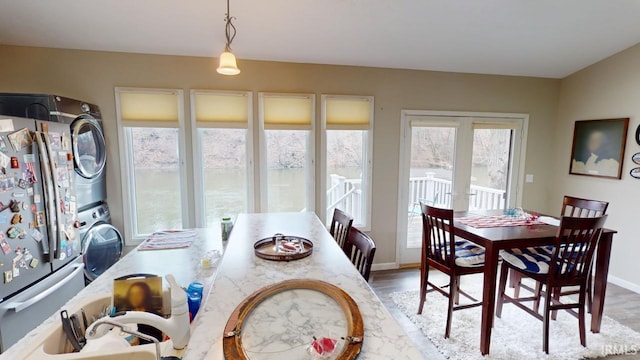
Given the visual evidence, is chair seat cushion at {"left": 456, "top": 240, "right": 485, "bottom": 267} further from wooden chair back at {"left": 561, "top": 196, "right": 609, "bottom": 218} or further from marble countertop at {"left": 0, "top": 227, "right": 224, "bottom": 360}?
marble countertop at {"left": 0, "top": 227, "right": 224, "bottom": 360}

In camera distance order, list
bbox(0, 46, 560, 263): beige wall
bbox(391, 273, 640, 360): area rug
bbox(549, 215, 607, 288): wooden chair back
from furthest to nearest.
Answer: bbox(0, 46, 560, 263): beige wall < bbox(391, 273, 640, 360): area rug < bbox(549, 215, 607, 288): wooden chair back

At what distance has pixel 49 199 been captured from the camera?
1.96 m

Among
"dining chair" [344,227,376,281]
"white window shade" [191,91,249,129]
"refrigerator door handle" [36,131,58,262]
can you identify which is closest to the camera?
"dining chair" [344,227,376,281]

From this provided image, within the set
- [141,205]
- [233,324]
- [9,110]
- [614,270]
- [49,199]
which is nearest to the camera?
[233,324]

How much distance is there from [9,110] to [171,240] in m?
1.67

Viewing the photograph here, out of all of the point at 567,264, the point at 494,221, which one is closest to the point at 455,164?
the point at 494,221

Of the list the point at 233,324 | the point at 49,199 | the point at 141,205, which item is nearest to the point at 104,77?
the point at 141,205

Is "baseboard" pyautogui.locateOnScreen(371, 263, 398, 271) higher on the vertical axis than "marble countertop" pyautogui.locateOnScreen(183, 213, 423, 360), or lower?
lower

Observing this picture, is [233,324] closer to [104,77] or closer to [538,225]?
[538,225]

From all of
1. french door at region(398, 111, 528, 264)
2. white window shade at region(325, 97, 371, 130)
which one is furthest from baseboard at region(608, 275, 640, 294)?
white window shade at region(325, 97, 371, 130)

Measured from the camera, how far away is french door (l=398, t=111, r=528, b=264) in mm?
3756

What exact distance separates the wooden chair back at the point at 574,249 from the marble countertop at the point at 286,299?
1711 mm

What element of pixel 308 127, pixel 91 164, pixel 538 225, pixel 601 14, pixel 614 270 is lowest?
pixel 614 270

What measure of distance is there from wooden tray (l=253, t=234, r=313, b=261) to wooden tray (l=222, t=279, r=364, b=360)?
269 millimetres
